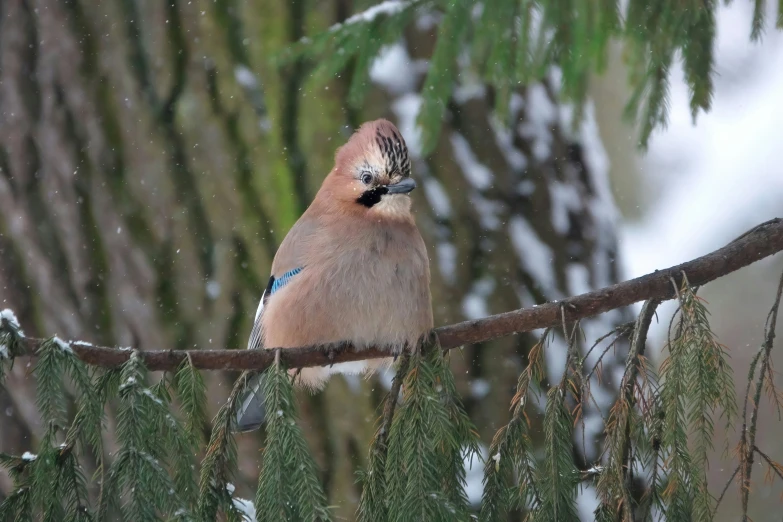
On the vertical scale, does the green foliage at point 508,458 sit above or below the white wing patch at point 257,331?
below

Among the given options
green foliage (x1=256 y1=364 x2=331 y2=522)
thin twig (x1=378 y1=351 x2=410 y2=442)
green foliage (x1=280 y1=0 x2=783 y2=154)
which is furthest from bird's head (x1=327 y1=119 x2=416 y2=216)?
green foliage (x1=256 y1=364 x2=331 y2=522)

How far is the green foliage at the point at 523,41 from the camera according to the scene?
2727 mm

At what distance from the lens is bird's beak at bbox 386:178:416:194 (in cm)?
256

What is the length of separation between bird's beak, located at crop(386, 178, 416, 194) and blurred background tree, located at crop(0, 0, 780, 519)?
17.4 inches

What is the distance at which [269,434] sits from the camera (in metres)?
1.80

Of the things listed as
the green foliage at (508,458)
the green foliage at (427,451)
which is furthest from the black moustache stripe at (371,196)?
the green foliage at (508,458)

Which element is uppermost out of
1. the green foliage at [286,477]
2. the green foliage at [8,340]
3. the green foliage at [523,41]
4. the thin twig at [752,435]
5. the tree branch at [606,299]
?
the green foliage at [523,41]

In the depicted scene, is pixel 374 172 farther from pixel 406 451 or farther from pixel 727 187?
pixel 727 187

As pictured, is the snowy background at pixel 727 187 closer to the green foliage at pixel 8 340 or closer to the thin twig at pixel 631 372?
the thin twig at pixel 631 372

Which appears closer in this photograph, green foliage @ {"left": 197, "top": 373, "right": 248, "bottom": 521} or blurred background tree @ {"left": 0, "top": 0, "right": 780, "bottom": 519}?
green foliage @ {"left": 197, "top": 373, "right": 248, "bottom": 521}

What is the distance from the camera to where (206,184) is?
121 inches

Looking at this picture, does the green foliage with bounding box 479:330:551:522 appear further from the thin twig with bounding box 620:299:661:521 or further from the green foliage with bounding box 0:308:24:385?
the green foliage with bounding box 0:308:24:385

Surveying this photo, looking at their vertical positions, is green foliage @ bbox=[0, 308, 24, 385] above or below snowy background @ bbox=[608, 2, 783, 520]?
above

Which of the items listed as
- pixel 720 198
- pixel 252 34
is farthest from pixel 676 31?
pixel 720 198
